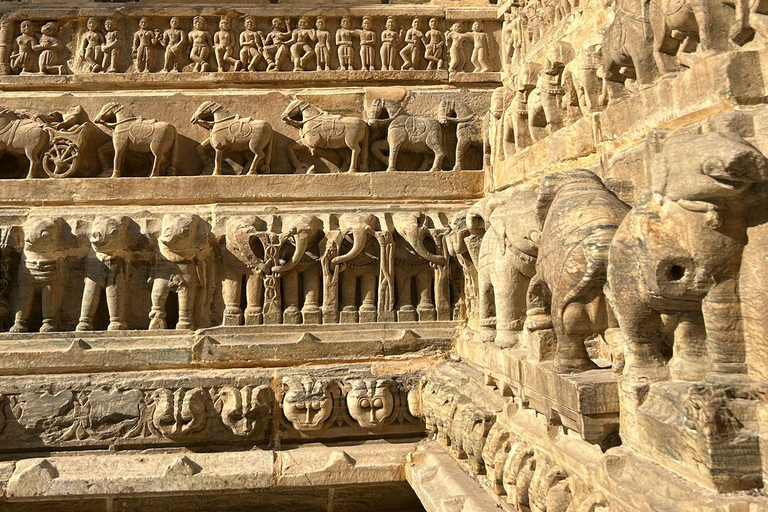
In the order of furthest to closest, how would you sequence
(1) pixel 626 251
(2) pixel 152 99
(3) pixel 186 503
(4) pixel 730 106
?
(2) pixel 152 99 → (3) pixel 186 503 → (4) pixel 730 106 → (1) pixel 626 251

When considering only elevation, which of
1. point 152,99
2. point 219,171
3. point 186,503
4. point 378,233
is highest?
point 152,99

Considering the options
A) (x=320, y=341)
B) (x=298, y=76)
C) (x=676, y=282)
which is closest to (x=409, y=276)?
(x=320, y=341)

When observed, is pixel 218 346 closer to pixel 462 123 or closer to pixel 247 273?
pixel 247 273

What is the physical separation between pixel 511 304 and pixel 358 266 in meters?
2.23

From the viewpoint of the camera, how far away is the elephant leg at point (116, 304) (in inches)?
245

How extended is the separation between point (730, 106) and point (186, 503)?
17.5 feet

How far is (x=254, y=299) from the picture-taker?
6348mm

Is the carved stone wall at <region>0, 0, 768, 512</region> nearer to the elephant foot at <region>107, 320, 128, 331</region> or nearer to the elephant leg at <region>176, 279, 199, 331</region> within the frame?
the elephant leg at <region>176, 279, 199, 331</region>

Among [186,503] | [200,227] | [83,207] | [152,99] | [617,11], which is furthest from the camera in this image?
[152,99]

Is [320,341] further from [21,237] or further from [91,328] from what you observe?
[21,237]

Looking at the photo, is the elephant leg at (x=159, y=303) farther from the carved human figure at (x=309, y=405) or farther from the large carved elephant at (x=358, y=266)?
the large carved elephant at (x=358, y=266)

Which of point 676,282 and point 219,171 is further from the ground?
point 219,171

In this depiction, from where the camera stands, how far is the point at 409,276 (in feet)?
21.4

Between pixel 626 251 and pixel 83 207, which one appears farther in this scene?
pixel 83 207
